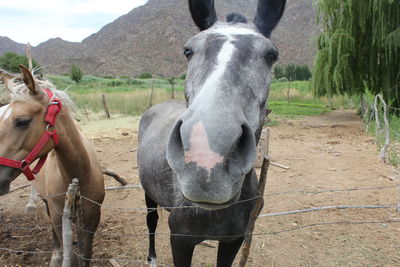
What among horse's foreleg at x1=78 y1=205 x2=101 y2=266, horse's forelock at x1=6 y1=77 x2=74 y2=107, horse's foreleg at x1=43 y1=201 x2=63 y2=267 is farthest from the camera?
horse's foreleg at x1=78 y1=205 x2=101 y2=266

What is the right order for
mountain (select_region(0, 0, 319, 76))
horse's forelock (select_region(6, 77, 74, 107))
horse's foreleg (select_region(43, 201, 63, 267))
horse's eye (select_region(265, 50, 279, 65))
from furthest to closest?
mountain (select_region(0, 0, 319, 76)), horse's foreleg (select_region(43, 201, 63, 267)), horse's forelock (select_region(6, 77, 74, 107)), horse's eye (select_region(265, 50, 279, 65))

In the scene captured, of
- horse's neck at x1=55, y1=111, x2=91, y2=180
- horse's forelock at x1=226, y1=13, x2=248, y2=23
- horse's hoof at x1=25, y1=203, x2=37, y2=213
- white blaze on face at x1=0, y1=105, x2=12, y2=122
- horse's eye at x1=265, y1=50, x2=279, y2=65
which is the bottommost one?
horse's hoof at x1=25, y1=203, x2=37, y2=213

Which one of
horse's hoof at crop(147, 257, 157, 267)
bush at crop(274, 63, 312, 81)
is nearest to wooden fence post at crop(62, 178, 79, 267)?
horse's hoof at crop(147, 257, 157, 267)

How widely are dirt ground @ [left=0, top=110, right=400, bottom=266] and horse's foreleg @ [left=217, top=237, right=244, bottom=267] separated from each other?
0.93 ft

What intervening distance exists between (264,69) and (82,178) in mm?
1996

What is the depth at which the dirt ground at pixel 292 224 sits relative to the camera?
344cm

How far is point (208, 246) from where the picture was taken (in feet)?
12.1

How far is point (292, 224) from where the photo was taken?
4.25 metres

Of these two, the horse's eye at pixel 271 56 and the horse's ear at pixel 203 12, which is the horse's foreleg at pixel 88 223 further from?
the horse's eye at pixel 271 56

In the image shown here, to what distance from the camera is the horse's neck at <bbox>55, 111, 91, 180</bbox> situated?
2.46m

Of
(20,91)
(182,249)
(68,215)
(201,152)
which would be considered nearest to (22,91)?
(20,91)

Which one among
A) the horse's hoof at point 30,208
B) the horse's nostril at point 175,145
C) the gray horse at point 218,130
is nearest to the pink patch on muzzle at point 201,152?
the gray horse at point 218,130

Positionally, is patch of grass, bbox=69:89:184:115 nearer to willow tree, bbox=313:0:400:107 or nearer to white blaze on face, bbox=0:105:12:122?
willow tree, bbox=313:0:400:107

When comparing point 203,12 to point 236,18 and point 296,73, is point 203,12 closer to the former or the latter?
point 236,18
